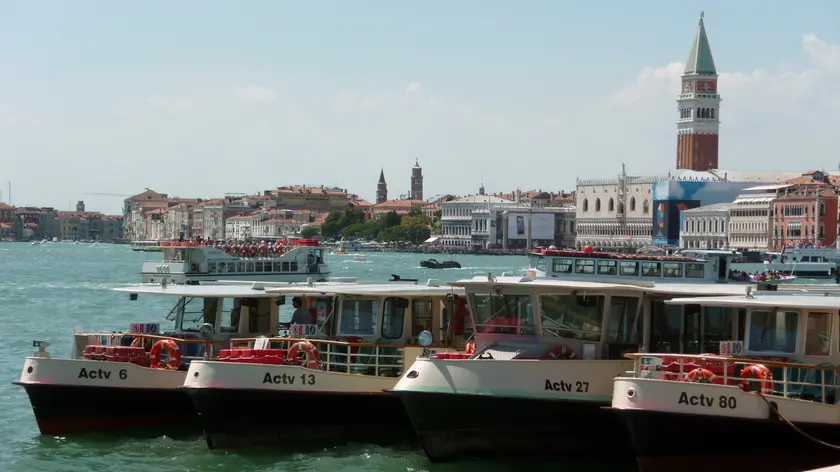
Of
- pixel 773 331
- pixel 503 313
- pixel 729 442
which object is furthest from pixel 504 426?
pixel 773 331

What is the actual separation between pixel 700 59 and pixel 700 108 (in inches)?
222

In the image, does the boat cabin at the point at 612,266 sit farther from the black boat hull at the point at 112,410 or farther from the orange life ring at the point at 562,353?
the orange life ring at the point at 562,353

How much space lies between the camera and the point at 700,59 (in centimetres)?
16650

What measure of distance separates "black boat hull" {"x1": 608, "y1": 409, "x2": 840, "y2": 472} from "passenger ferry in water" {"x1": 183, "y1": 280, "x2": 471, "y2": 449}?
2.80 m

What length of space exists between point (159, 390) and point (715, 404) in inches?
266

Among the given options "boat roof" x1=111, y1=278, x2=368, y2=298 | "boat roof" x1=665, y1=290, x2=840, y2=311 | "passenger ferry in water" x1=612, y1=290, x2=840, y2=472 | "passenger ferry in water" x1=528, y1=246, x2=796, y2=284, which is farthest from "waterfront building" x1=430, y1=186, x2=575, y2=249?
"passenger ferry in water" x1=612, y1=290, x2=840, y2=472

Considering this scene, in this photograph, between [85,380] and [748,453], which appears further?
[85,380]

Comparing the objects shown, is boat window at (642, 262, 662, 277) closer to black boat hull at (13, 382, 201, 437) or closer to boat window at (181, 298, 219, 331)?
boat window at (181, 298, 219, 331)

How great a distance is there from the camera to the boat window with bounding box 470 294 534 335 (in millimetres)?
15461

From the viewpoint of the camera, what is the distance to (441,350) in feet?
55.6

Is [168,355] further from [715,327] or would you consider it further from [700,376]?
[700,376]

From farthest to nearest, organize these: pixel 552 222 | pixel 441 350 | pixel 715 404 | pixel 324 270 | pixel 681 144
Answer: pixel 552 222, pixel 681 144, pixel 324 270, pixel 441 350, pixel 715 404

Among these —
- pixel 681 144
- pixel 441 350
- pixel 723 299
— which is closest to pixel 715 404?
pixel 723 299

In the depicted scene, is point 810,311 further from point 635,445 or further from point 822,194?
point 822,194
